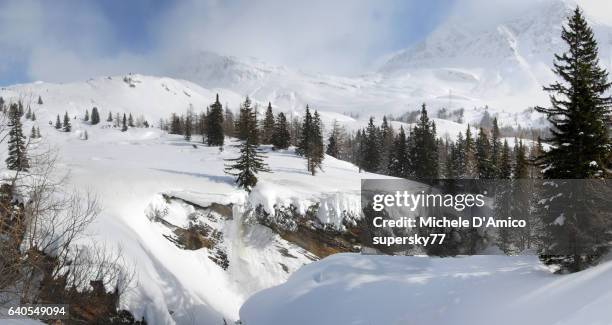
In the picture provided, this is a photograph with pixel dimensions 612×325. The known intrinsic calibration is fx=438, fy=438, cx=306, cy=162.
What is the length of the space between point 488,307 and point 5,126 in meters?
12.5

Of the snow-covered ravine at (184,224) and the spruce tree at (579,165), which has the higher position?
the spruce tree at (579,165)

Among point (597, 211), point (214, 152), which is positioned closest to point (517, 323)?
point (597, 211)

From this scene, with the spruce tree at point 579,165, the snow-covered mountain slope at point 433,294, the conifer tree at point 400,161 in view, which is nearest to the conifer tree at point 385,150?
the conifer tree at point 400,161

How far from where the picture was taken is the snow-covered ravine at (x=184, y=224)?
2583 cm

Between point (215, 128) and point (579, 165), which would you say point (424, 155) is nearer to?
point (215, 128)

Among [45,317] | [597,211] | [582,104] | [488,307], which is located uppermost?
[582,104]

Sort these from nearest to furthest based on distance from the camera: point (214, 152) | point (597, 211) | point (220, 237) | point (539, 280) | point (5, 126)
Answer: point (5, 126) < point (539, 280) < point (597, 211) < point (220, 237) < point (214, 152)

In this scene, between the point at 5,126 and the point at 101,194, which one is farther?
the point at 101,194

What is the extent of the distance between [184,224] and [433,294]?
78.8 feet

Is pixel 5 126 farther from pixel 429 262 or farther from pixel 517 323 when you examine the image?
pixel 429 262

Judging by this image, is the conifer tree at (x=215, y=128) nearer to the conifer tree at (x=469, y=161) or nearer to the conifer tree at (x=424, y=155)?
the conifer tree at (x=424, y=155)

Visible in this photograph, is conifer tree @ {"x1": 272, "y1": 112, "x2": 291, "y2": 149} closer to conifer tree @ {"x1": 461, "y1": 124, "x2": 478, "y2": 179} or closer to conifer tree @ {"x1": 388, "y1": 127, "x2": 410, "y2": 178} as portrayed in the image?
conifer tree @ {"x1": 388, "y1": 127, "x2": 410, "y2": 178}

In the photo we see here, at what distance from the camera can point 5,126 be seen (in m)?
9.75

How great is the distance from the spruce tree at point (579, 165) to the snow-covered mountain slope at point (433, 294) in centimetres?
130
